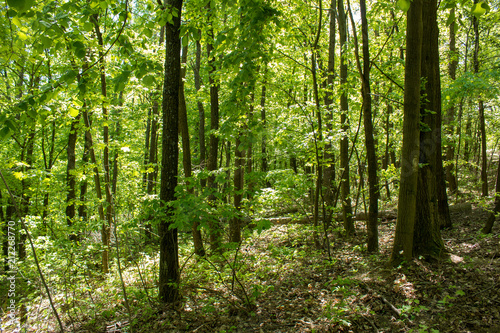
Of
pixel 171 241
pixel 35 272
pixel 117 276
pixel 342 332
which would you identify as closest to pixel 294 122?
pixel 171 241

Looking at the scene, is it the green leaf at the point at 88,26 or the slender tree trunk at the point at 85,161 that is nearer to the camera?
the green leaf at the point at 88,26

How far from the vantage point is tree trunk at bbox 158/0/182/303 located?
4.57 metres

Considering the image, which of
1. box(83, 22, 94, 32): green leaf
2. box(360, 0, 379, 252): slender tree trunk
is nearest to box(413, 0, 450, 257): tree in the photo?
box(360, 0, 379, 252): slender tree trunk

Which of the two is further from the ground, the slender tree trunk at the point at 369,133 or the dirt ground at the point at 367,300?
the slender tree trunk at the point at 369,133

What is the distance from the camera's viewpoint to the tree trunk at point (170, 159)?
15.0ft

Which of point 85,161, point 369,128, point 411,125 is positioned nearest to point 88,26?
point 411,125

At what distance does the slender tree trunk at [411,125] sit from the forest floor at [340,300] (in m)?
0.88

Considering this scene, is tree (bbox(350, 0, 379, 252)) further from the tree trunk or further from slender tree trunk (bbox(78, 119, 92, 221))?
slender tree trunk (bbox(78, 119, 92, 221))

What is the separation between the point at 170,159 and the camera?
15.3 feet

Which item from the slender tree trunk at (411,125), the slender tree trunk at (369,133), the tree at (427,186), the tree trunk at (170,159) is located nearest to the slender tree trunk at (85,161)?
the tree trunk at (170,159)

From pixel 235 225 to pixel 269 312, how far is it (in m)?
4.17

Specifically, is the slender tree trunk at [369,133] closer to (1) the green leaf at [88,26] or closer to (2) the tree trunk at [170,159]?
(2) the tree trunk at [170,159]

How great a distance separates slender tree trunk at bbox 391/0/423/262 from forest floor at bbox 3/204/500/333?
878 mm

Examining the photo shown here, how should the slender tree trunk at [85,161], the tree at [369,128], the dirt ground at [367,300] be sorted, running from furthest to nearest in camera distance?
the slender tree trunk at [85,161], the tree at [369,128], the dirt ground at [367,300]
